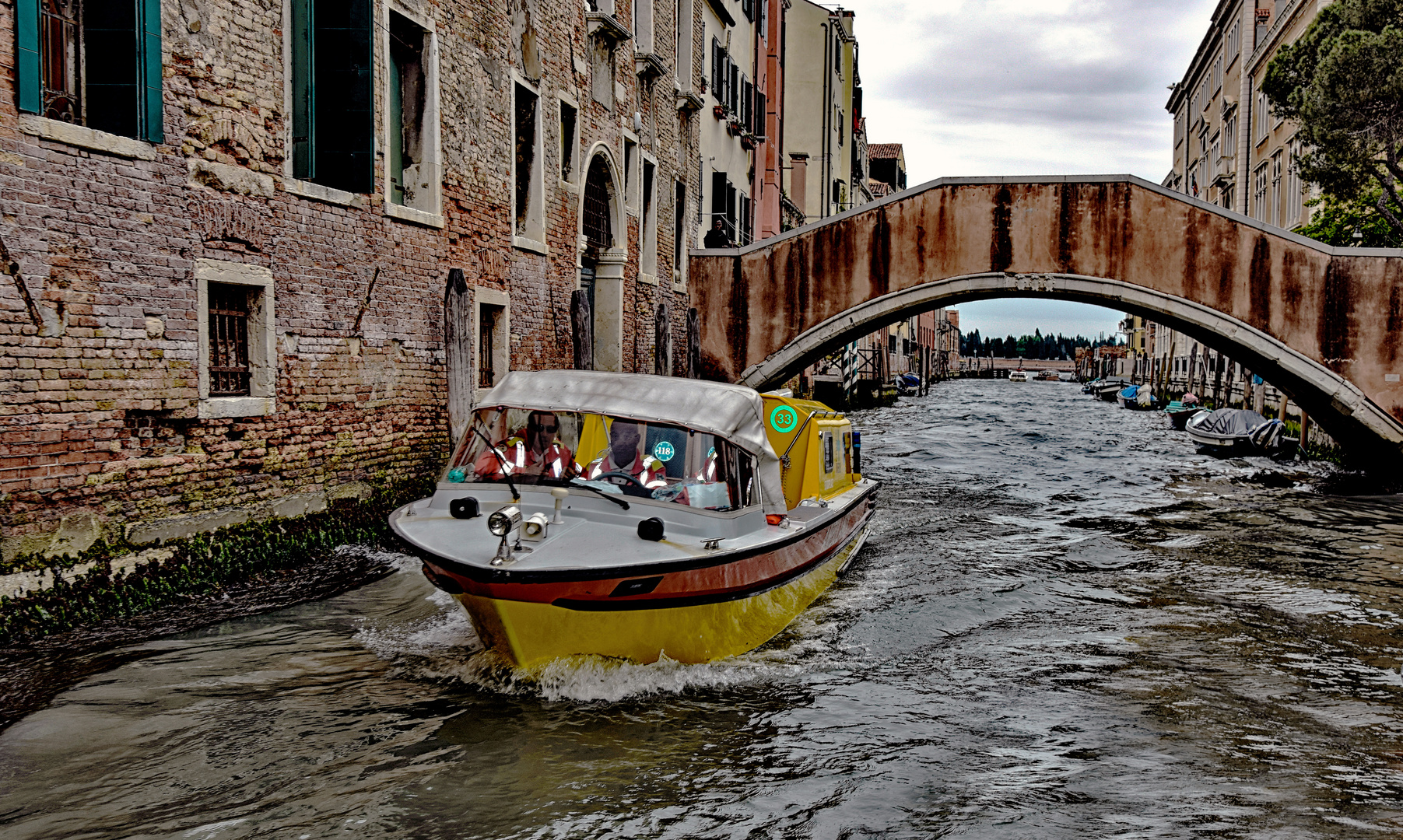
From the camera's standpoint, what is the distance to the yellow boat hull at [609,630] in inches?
215

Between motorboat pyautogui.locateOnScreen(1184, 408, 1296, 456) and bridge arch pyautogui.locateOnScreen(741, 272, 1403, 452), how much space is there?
266cm

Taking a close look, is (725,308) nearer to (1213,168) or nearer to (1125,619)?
(1125,619)

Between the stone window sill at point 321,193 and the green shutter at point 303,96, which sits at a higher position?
the green shutter at point 303,96

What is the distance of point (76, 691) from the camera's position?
5.45 m

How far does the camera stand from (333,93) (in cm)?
882

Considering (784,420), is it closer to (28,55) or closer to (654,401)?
(654,401)

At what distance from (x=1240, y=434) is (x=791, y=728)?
18.9m

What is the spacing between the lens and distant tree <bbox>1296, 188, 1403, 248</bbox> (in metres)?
17.8

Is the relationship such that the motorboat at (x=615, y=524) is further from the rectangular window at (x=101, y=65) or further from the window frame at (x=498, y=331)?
the window frame at (x=498, y=331)

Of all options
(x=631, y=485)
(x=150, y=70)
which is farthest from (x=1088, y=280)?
(x=150, y=70)

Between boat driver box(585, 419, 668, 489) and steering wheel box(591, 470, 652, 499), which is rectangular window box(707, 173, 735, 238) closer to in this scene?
boat driver box(585, 419, 668, 489)

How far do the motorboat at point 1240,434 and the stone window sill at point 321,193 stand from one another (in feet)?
59.5

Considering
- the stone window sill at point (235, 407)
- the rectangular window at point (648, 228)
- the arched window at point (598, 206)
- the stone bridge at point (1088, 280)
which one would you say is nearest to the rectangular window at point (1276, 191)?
the stone bridge at point (1088, 280)

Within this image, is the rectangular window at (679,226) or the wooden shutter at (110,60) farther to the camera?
the rectangular window at (679,226)
